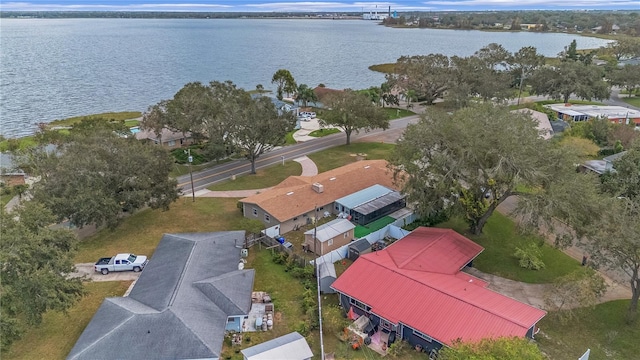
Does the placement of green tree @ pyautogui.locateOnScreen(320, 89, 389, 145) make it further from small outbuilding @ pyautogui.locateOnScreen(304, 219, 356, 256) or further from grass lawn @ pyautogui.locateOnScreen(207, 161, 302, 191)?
small outbuilding @ pyautogui.locateOnScreen(304, 219, 356, 256)

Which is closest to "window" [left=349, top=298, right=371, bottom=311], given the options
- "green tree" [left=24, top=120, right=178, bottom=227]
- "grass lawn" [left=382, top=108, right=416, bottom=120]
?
"green tree" [left=24, top=120, right=178, bottom=227]

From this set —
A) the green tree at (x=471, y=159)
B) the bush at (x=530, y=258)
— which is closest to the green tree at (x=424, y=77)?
the green tree at (x=471, y=159)

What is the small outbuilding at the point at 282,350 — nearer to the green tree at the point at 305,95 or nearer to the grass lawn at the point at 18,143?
the grass lawn at the point at 18,143

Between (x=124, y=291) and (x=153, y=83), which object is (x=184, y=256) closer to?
(x=124, y=291)

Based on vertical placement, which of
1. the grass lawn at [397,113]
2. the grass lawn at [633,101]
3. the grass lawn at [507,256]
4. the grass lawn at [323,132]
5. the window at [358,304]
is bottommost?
the grass lawn at [633,101]

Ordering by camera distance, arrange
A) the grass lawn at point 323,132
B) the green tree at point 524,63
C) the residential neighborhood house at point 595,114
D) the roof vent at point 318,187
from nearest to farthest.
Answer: the roof vent at point 318,187 → the residential neighborhood house at point 595,114 → the grass lawn at point 323,132 → the green tree at point 524,63

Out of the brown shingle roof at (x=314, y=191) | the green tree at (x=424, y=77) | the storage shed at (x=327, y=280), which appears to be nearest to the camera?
the storage shed at (x=327, y=280)

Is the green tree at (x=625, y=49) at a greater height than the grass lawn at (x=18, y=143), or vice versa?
the grass lawn at (x=18, y=143)
